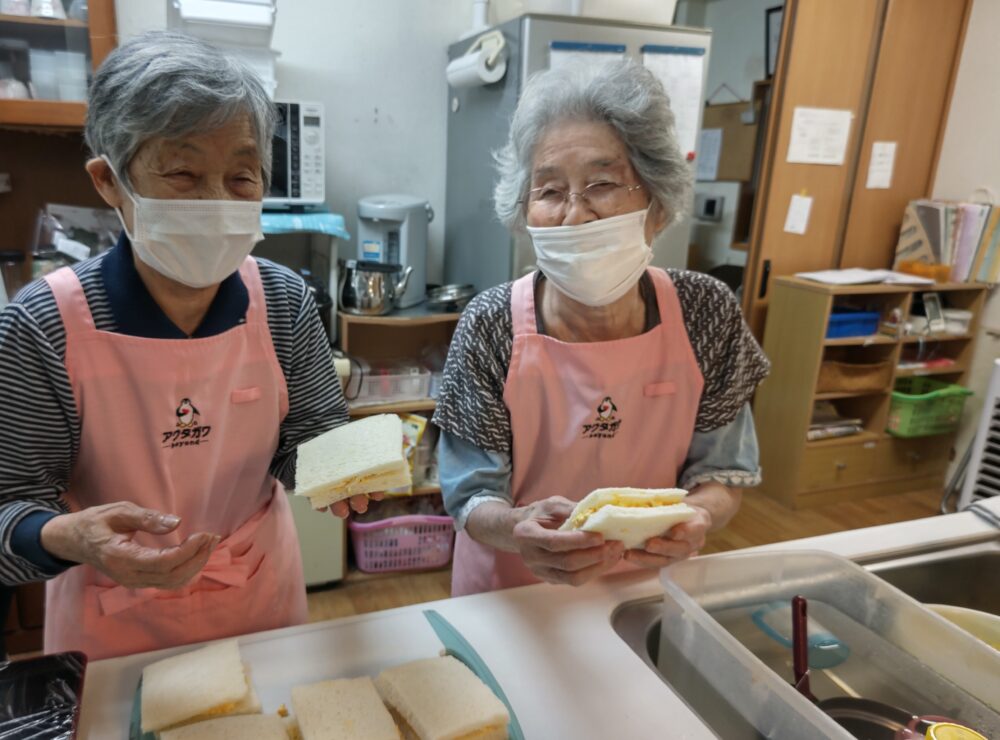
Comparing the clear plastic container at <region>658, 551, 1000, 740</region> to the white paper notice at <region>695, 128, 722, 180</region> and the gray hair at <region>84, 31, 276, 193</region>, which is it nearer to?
the gray hair at <region>84, 31, 276, 193</region>

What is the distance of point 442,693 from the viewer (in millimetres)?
816

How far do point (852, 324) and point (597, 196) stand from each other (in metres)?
2.60

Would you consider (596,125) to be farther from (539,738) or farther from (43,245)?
(43,245)

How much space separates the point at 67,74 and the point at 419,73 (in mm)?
1293

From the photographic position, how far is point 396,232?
8.99 ft

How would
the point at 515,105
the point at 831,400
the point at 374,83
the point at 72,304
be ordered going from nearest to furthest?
the point at 72,304, the point at 515,105, the point at 374,83, the point at 831,400

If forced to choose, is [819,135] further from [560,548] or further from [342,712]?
[342,712]

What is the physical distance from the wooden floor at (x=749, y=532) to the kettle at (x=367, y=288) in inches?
40.8

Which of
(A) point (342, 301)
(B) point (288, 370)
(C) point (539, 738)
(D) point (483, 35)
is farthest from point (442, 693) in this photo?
(D) point (483, 35)

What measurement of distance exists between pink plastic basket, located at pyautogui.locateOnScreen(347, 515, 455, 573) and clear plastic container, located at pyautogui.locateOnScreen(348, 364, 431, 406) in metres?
0.46

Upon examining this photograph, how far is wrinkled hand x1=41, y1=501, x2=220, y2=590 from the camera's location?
812 millimetres

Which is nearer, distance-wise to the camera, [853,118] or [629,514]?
[629,514]

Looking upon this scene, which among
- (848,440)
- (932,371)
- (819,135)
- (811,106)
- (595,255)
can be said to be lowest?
(848,440)

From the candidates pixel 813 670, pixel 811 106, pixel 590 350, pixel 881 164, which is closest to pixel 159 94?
pixel 590 350
